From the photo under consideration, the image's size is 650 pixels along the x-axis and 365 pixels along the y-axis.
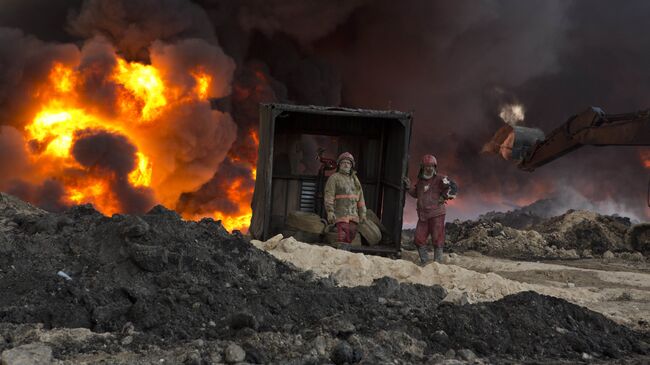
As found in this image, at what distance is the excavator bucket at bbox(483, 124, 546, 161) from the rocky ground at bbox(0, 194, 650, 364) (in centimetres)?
774

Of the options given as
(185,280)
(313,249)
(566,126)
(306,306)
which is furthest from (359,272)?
(566,126)

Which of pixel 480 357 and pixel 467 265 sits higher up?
pixel 467 265

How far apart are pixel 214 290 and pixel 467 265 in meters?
6.16

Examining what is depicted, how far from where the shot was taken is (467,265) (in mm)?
11875

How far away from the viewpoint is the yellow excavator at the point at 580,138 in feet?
39.5

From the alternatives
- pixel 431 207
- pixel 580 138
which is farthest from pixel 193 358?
pixel 580 138

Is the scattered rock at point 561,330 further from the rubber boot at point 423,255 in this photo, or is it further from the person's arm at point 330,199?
the person's arm at point 330,199

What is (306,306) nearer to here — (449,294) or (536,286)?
(449,294)

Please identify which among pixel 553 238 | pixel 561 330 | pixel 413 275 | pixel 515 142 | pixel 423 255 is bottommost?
pixel 561 330

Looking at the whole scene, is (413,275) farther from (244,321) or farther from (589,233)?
(589,233)

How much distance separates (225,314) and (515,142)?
10439 mm

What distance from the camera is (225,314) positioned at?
6.61 meters

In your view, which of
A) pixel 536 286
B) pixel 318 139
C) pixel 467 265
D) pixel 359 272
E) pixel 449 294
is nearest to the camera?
pixel 449 294

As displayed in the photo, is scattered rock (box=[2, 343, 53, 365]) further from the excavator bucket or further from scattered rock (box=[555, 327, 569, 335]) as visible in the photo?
the excavator bucket
